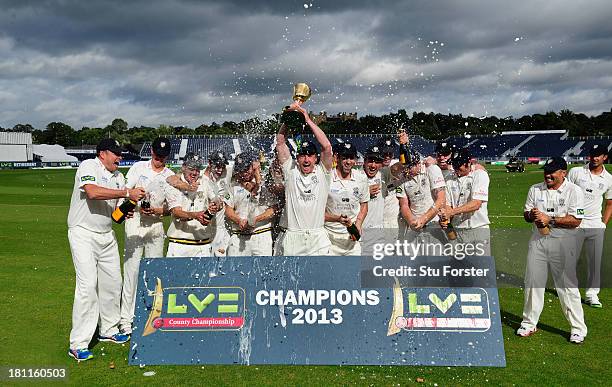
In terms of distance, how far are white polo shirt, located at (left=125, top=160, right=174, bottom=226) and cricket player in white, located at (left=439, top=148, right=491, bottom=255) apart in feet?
12.9

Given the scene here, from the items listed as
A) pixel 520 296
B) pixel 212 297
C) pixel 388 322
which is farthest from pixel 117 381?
pixel 520 296

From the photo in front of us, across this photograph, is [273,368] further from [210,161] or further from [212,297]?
[210,161]

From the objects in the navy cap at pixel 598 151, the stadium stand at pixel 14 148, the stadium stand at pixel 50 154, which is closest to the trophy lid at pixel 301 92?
the navy cap at pixel 598 151

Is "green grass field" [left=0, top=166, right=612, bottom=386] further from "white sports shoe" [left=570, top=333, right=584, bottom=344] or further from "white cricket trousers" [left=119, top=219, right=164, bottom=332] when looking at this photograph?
"white cricket trousers" [left=119, top=219, right=164, bottom=332]

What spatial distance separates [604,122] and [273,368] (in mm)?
110077

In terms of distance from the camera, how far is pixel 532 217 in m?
6.41

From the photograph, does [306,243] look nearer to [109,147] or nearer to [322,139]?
[322,139]

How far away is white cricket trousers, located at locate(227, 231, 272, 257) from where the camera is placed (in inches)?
277

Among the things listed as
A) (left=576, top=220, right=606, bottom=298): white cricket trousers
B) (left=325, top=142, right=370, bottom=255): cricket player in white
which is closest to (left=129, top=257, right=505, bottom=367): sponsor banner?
(left=325, top=142, right=370, bottom=255): cricket player in white

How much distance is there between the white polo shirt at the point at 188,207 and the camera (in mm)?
6742

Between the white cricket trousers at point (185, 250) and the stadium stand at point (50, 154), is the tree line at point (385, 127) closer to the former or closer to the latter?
the white cricket trousers at point (185, 250)

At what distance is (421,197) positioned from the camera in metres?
7.38

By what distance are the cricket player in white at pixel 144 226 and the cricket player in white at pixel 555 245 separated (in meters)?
4.95

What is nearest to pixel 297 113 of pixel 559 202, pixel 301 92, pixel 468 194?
pixel 301 92
